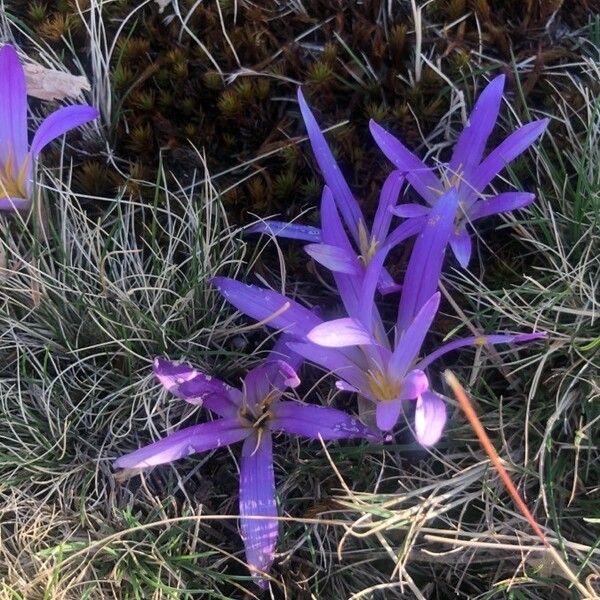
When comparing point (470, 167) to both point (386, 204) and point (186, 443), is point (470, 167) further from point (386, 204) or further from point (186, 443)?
point (186, 443)

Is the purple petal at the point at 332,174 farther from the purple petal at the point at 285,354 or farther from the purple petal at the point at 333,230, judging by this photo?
the purple petal at the point at 285,354

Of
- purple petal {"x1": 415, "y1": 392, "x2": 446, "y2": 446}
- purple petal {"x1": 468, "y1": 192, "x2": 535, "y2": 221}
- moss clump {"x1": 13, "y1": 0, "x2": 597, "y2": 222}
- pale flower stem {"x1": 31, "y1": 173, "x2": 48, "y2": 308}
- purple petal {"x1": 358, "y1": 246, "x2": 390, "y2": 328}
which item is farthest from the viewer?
moss clump {"x1": 13, "y1": 0, "x2": 597, "y2": 222}

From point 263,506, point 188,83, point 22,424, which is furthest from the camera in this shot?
point 188,83

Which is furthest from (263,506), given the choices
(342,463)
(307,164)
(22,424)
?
(307,164)

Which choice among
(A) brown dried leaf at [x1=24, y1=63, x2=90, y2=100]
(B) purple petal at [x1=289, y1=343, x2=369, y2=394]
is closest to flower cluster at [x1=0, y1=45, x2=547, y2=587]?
(B) purple petal at [x1=289, y1=343, x2=369, y2=394]

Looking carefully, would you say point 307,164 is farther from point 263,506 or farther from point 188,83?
point 263,506

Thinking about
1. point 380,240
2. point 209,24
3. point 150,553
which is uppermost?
point 209,24

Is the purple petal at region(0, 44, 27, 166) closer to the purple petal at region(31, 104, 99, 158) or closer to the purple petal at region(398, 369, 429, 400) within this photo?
the purple petal at region(31, 104, 99, 158)

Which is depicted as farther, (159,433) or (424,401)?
(159,433)
